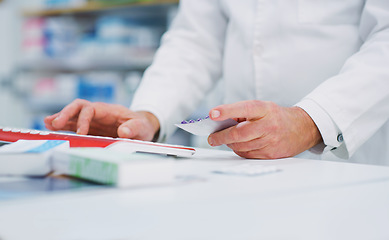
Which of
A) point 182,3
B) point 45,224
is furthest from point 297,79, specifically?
point 45,224

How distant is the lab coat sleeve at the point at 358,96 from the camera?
82 cm

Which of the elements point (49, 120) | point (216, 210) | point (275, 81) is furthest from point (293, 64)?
point (216, 210)

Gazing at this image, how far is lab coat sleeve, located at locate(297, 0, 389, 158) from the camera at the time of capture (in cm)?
82

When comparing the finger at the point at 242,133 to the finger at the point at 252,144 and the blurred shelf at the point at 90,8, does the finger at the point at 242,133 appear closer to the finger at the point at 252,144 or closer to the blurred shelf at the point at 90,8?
the finger at the point at 252,144

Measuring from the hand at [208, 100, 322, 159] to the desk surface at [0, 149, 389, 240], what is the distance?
→ 0.63 feet

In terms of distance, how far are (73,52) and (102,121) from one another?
2.41m

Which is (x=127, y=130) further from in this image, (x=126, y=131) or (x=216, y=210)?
(x=216, y=210)

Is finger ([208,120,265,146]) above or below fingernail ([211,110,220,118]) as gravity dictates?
below

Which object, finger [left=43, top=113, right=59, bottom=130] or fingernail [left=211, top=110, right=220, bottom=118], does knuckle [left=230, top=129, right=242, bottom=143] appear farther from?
finger [left=43, top=113, right=59, bottom=130]

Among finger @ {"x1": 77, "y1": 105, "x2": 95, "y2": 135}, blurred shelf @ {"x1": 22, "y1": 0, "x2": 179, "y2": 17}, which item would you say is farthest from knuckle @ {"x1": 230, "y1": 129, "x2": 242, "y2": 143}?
blurred shelf @ {"x1": 22, "y1": 0, "x2": 179, "y2": 17}

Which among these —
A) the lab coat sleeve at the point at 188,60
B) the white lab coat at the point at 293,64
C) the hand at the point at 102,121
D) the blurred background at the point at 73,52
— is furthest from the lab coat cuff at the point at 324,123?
the blurred background at the point at 73,52

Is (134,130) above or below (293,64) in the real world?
below

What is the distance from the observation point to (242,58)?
45.3 inches

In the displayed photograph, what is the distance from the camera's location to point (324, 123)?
800 mm
